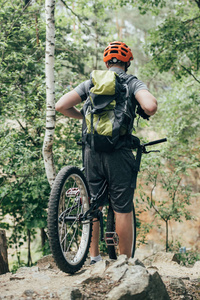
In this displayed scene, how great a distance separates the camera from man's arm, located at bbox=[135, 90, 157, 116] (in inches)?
98.1

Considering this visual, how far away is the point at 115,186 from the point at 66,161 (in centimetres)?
293

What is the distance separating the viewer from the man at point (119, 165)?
260cm

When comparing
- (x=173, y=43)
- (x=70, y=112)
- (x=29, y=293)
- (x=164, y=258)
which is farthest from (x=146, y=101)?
(x=173, y=43)

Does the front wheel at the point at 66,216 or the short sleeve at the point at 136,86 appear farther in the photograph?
the short sleeve at the point at 136,86

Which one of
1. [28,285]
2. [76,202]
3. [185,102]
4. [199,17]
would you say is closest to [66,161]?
[76,202]

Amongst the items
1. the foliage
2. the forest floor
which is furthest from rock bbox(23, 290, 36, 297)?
the foliage

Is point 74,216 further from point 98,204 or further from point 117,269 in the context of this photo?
point 117,269

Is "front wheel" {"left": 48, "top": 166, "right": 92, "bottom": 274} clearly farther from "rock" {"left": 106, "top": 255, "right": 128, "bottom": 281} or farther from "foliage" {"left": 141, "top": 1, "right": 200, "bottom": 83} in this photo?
"foliage" {"left": 141, "top": 1, "right": 200, "bottom": 83}

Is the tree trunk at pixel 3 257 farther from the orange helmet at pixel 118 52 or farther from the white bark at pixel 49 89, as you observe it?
the orange helmet at pixel 118 52

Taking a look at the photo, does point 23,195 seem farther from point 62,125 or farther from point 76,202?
point 76,202

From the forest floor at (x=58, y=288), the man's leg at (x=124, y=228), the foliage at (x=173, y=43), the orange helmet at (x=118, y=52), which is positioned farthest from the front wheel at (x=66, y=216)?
the foliage at (x=173, y=43)

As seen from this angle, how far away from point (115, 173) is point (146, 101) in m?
0.65

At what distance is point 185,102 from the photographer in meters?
10.2

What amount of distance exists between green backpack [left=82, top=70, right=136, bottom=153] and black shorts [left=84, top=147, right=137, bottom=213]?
0.34 feet
